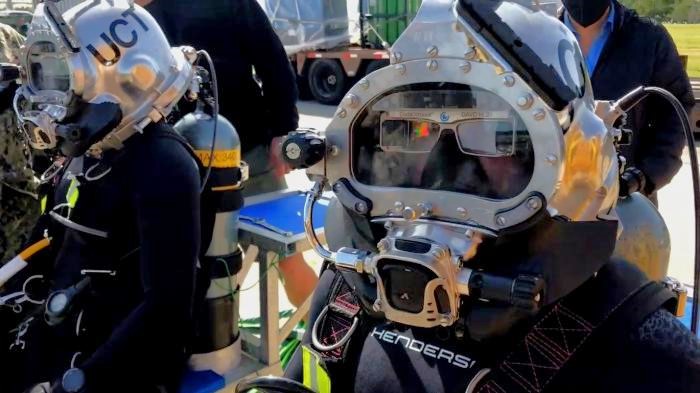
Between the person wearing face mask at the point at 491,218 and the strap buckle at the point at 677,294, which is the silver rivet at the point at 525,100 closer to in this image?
the person wearing face mask at the point at 491,218

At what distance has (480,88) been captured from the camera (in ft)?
2.94

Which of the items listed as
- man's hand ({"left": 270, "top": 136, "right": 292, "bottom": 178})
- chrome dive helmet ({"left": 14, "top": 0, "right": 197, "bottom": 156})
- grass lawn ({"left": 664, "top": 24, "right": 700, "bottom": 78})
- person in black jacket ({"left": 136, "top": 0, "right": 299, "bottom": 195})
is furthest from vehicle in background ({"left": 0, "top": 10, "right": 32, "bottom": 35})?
grass lawn ({"left": 664, "top": 24, "right": 700, "bottom": 78})

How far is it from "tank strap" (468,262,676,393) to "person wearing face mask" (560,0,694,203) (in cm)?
111

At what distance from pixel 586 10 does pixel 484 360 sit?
1369 millimetres

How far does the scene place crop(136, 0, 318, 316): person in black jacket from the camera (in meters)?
2.61

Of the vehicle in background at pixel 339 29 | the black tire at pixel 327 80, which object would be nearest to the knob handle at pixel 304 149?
the vehicle in background at pixel 339 29

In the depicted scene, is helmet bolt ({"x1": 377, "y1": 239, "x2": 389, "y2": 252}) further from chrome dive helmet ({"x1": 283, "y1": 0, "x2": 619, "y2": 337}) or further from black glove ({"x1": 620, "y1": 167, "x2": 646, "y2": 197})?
black glove ({"x1": 620, "y1": 167, "x2": 646, "y2": 197})

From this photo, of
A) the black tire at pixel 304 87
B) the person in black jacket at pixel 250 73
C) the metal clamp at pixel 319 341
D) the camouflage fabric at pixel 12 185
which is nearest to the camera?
the metal clamp at pixel 319 341

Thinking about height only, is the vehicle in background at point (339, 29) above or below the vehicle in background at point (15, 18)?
below

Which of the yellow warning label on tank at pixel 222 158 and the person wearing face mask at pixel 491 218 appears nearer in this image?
the person wearing face mask at pixel 491 218

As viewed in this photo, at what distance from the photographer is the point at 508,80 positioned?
0.85 metres

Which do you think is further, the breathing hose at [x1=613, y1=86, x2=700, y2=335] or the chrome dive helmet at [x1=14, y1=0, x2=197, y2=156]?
the chrome dive helmet at [x1=14, y1=0, x2=197, y2=156]

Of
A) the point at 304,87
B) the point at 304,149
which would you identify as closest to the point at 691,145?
the point at 304,149

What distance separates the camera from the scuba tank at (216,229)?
1956 mm
